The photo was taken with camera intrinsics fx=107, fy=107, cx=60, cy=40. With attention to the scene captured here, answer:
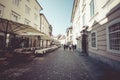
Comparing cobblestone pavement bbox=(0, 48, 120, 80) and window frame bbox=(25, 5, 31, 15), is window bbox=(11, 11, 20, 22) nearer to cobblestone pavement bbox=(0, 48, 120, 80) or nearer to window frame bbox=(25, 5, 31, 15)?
window frame bbox=(25, 5, 31, 15)

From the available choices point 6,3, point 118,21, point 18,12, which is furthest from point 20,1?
point 118,21

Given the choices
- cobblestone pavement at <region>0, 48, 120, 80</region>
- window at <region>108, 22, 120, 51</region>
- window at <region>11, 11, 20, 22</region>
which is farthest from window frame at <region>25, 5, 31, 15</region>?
window at <region>108, 22, 120, 51</region>

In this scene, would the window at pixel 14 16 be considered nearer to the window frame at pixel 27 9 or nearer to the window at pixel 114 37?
the window frame at pixel 27 9

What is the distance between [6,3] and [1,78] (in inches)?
464

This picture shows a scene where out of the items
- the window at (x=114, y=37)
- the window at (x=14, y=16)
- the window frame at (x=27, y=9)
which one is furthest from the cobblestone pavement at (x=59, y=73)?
the window frame at (x=27, y=9)

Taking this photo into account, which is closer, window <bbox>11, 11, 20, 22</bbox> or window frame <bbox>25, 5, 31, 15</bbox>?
window <bbox>11, 11, 20, 22</bbox>

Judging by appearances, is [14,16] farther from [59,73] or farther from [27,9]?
[59,73]

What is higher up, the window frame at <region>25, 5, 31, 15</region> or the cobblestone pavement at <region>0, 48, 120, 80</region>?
the window frame at <region>25, 5, 31, 15</region>

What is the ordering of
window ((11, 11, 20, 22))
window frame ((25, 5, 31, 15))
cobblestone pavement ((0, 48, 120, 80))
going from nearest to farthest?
cobblestone pavement ((0, 48, 120, 80))
window ((11, 11, 20, 22))
window frame ((25, 5, 31, 15))

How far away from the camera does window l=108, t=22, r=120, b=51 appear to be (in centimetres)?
650

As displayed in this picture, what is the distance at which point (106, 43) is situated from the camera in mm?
7844

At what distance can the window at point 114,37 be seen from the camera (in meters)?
6.50

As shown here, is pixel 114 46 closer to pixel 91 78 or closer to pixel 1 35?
pixel 91 78

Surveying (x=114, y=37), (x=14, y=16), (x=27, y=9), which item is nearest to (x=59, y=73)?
(x=114, y=37)
